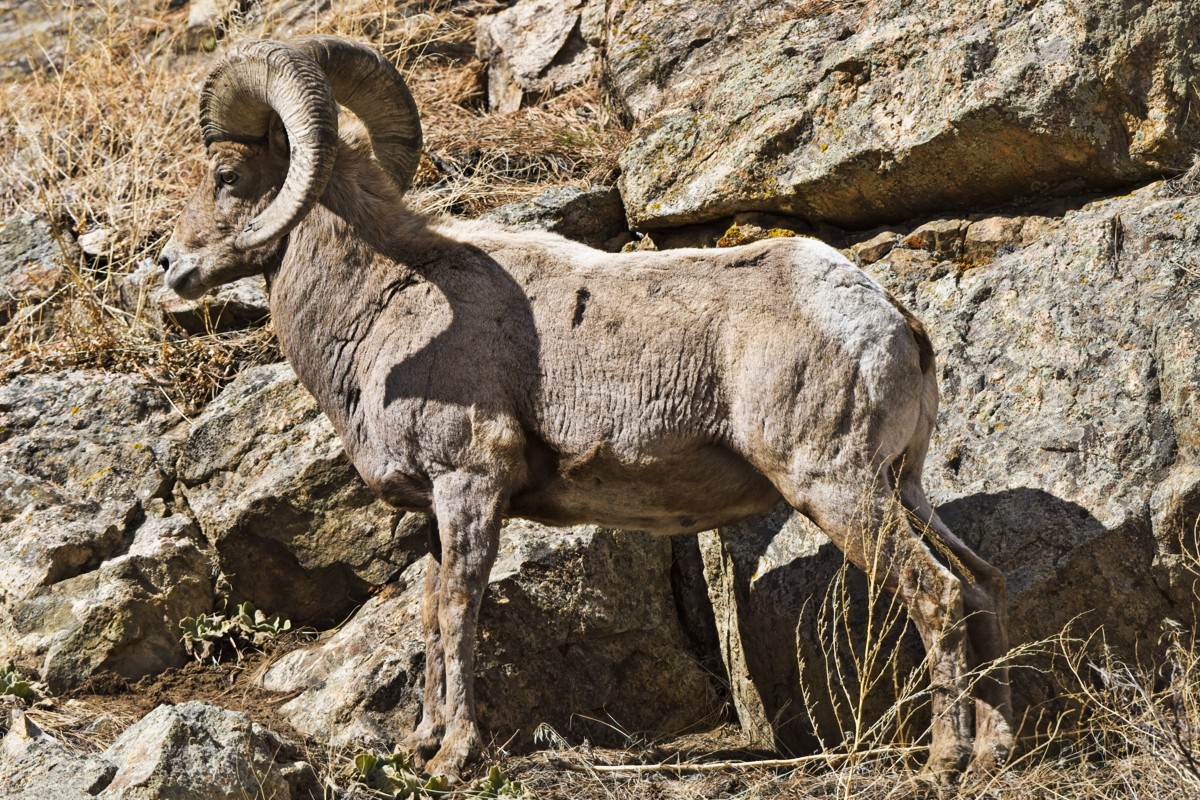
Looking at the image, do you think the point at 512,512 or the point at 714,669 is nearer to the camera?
the point at 512,512

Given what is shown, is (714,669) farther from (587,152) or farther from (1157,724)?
(587,152)

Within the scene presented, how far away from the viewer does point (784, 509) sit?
664cm

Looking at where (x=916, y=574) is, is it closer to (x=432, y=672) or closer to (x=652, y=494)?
(x=652, y=494)

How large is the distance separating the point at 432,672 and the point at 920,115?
13.9 feet

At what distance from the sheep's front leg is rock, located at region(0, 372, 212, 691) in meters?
2.24

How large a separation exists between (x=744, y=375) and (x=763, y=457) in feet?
1.21

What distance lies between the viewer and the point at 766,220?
26.0ft

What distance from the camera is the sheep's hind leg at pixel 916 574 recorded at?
526cm

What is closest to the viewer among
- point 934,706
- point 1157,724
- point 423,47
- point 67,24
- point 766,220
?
point 1157,724

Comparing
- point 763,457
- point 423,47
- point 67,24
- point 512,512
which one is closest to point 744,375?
point 763,457

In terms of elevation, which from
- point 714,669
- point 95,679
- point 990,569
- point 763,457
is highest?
point 763,457

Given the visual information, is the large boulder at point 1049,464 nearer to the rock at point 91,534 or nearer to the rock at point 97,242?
the rock at point 91,534

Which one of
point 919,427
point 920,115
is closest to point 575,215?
point 920,115

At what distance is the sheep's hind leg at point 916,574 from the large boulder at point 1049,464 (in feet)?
1.39
